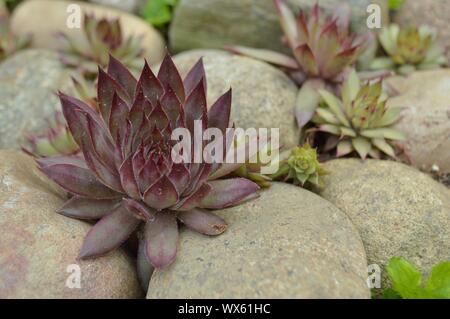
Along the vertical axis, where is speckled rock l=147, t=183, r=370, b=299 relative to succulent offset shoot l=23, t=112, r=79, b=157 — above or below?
above

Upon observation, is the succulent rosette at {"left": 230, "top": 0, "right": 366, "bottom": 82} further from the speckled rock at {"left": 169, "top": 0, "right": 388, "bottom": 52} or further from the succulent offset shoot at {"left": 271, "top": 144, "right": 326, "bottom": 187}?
the succulent offset shoot at {"left": 271, "top": 144, "right": 326, "bottom": 187}

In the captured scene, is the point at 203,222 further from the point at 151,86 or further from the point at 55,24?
the point at 55,24

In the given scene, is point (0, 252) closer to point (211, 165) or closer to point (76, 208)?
point (76, 208)

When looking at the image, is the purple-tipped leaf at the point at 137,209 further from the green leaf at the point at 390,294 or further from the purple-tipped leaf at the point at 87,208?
the green leaf at the point at 390,294

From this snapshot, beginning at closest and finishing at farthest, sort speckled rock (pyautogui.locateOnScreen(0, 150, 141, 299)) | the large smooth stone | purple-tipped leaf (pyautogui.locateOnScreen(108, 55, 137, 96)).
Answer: speckled rock (pyautogui.locateOnScreen(0, 150, 141, 299))
purple-tipped leaf (pyautogui.locateOnScreen(108, 55, 137, 96))
the large smooth stone

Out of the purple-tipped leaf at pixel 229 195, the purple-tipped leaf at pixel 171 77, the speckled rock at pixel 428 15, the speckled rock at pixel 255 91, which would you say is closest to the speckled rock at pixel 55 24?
the speckled rock at pixel 255 91

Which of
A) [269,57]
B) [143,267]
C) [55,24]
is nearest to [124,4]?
[55,24]

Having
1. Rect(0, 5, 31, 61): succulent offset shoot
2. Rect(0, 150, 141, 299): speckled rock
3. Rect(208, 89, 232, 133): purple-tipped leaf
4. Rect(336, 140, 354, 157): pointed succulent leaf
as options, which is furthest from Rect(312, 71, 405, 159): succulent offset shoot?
Rect(0, 5, 31, 61): succulent offset shoot
